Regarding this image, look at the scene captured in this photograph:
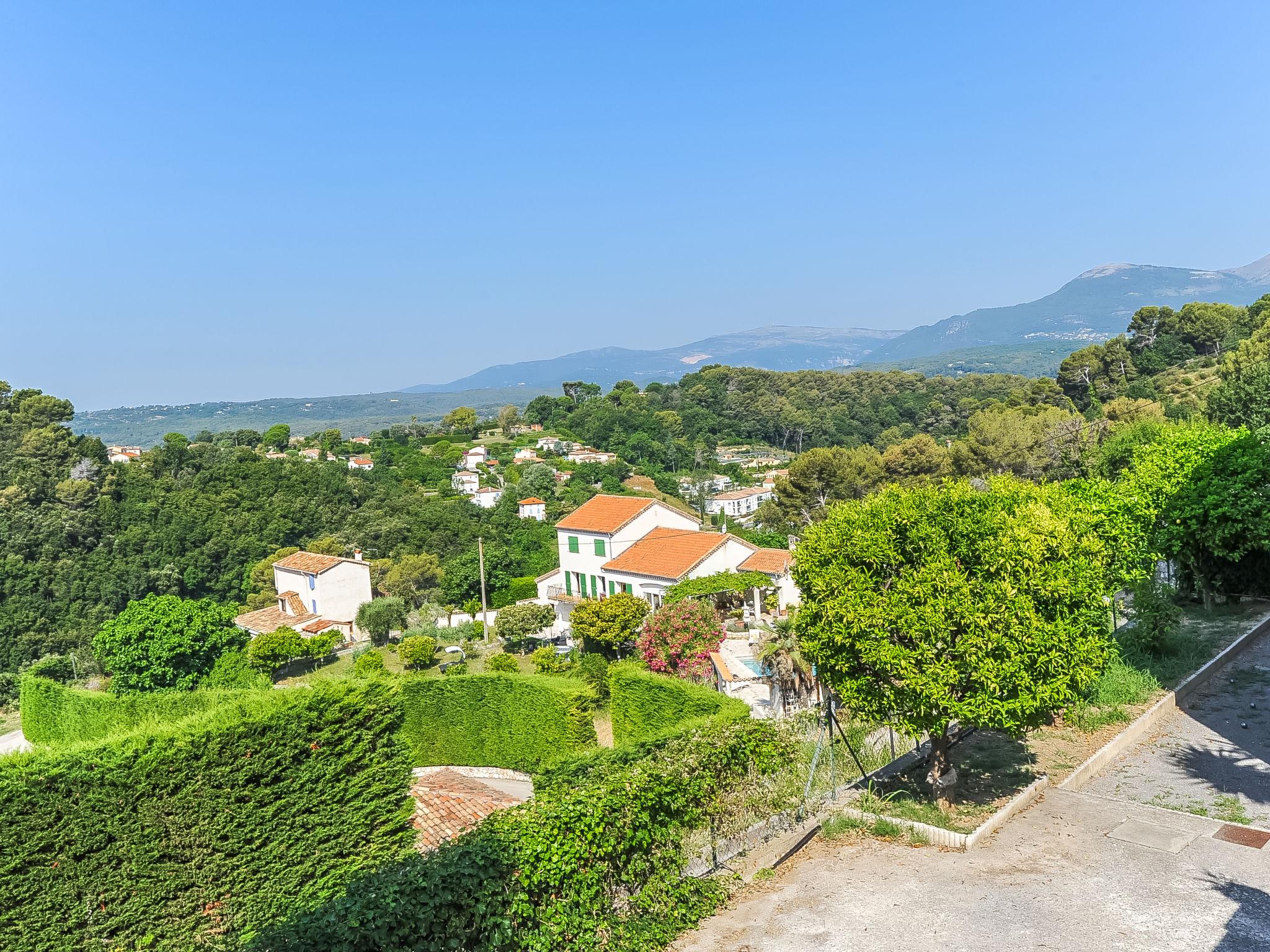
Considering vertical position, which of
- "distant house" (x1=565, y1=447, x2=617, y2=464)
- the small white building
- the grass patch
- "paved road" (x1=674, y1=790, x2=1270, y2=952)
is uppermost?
"paved road" (x1=674, y1=790, x2=1270, y2=952)

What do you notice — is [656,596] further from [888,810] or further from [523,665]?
[888,810]

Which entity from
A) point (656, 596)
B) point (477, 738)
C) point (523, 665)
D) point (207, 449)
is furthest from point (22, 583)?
point (477, 738)

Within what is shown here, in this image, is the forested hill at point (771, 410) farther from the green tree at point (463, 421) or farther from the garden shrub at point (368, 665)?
the garden shrub at point (368, 665)

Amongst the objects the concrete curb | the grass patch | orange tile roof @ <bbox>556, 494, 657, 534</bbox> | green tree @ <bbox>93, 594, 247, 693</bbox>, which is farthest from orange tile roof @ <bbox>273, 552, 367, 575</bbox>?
the grass patch

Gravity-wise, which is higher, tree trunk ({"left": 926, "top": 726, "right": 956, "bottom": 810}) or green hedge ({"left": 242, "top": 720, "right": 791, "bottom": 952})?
green hedge ({"left": 242, "top": 720, "right": 791, "bottom": 952})

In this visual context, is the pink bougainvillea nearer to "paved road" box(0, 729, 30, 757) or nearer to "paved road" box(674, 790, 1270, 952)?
"paved road" box(674, 790, 1270, 952)

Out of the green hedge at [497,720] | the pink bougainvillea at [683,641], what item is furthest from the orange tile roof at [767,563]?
the green hedge at [497,720]
